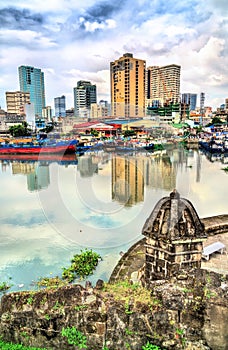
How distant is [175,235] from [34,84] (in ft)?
457

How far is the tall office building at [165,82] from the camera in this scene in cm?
12340

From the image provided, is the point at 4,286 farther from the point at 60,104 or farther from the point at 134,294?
the point at 60,104

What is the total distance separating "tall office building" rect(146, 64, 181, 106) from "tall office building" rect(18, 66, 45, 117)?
2179 inches

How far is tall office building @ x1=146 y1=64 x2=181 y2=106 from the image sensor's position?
405 ft

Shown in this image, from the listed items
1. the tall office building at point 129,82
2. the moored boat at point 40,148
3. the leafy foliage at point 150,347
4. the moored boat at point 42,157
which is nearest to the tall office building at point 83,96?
the tall office building at point 129,82

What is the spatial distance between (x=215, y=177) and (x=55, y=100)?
141 metres

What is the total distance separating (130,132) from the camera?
58156 millimetres

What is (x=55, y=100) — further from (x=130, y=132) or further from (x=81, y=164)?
(x=81, y=164)

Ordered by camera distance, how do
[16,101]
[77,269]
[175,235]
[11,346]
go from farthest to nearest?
[16,101], [77,269], [175,235], [11,346]

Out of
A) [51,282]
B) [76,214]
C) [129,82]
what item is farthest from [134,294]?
[129,82]

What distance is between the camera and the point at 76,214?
14562 millimetres

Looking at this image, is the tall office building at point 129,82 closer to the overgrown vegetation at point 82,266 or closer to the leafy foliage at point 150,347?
the overgrown vegetation at point 82,266

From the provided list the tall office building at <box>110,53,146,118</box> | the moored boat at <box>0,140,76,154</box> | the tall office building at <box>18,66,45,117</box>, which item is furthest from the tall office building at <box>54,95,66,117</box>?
the moored boat at <box>0,140,76,154</box>

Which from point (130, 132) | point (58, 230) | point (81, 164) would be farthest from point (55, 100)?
point (58, 230)
